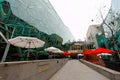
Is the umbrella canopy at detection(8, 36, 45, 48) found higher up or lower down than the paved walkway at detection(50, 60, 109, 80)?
higher up

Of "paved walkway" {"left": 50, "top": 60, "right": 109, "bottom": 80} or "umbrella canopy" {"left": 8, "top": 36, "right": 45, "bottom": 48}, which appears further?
"umbrella canopy" {"left": 8, "top": 36, "right": 45, "bottom": 48}

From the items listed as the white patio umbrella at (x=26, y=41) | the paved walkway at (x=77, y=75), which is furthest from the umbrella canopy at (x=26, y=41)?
the paved walkway at (x=77, y=75)

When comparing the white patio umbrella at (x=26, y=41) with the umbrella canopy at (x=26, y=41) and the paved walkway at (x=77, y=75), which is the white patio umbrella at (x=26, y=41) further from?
the paved walkway at (x=77, y=75)

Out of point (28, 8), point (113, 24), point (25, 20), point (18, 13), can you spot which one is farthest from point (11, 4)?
point (113, 24)

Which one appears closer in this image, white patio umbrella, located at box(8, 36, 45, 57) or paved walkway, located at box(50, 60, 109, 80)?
paved walkway, located at box(50, 60, 109, 80)

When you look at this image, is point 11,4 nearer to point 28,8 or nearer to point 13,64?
point 28,8

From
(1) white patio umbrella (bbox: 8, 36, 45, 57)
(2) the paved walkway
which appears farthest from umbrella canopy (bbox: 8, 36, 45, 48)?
(2) the paved walkway

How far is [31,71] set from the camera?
5961mm

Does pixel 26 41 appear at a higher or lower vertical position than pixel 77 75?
higher

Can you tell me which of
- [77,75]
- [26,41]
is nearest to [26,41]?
[26,41]

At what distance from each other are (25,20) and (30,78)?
115ft

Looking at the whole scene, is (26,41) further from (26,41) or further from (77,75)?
(77,75)

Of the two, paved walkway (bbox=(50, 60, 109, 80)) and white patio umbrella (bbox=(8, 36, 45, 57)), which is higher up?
white patio umbrella (bbox=(8, 36, 45, 57))

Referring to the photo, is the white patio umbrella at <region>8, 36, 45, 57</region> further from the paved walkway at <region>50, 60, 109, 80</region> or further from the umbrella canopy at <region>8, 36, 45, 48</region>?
the paved walkway at <region>50, 60, 109, 80</region>
